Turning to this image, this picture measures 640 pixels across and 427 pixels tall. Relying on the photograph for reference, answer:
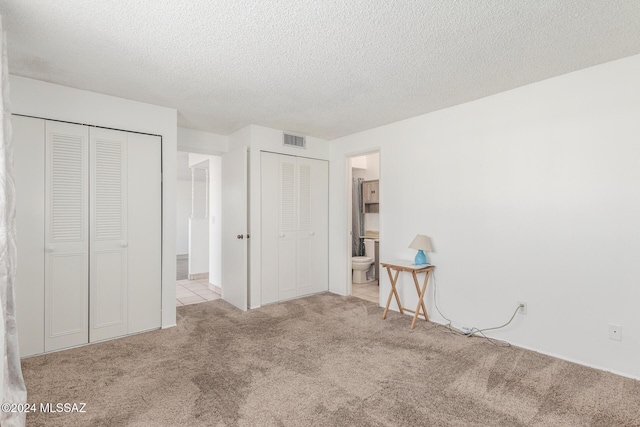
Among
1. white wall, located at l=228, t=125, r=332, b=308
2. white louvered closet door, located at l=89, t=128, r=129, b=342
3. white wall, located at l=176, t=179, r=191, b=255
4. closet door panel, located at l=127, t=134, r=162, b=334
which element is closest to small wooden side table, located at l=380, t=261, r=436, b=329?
white wall, located at l=228, t=125, r=332, b=308

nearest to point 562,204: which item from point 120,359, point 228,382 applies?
point 228,382

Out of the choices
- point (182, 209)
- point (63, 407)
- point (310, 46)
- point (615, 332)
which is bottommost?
point (63, 407)

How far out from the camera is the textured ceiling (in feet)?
5.90

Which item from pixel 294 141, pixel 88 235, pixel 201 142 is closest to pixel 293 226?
pixel 294 141

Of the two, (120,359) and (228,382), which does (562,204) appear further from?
(120,359)

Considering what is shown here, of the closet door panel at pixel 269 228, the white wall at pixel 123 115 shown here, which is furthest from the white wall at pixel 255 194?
the white wall at pixel 123 115

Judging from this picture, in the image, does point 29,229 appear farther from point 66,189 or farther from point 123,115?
point 123,115

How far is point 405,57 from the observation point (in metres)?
2.34

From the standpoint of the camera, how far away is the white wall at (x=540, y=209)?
238 cm

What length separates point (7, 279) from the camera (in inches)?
68.1

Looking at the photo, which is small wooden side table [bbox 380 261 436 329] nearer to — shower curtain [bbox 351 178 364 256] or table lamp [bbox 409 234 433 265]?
table lamp [bbox 409 234 433 265]

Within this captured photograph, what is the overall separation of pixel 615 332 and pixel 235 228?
12.6ft

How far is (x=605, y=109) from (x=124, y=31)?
347 centimetres

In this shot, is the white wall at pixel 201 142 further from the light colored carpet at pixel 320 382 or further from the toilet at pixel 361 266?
the toilet at pixel 361 266
